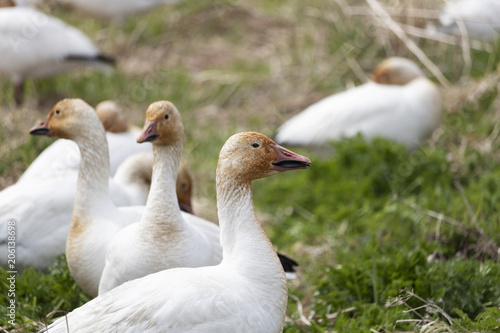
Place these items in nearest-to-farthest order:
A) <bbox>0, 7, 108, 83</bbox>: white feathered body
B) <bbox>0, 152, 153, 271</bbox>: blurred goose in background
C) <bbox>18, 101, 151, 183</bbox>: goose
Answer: <bbox>0, 152, 153, 271</bbox>: blurred goose in background < <bbox>18, 101, 151, 183</bbox>: goose < <bbox>0, 7, 108, 83</bbox>: white feathered body

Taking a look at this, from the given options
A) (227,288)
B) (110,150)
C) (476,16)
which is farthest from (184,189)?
(476,16)

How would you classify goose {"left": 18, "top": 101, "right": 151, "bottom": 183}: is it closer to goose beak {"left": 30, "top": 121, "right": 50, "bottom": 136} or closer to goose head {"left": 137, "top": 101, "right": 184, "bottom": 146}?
goose beak {"left": 30, "top": 121, "right": 50, "bottom": 136}

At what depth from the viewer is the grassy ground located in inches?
153

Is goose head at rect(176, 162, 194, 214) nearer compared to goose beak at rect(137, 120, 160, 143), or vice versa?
goose beak at rect(137, 120, 160, 143)

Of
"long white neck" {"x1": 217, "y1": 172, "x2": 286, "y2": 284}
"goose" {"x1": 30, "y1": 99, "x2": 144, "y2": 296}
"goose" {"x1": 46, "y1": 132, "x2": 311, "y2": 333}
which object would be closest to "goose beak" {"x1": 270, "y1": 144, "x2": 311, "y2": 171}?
"goose" {"x1": 46, "y1": 132, "x2": 311, "y2": 333}

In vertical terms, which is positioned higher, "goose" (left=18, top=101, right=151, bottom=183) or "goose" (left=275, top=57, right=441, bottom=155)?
"goose" (left=18, top=101, right=151, bottom=183)

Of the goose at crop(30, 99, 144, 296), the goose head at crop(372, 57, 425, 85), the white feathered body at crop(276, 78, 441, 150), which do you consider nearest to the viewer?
the goose at crop(30, 99, 144, 296)

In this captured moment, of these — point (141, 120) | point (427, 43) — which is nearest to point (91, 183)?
point (141, 120)

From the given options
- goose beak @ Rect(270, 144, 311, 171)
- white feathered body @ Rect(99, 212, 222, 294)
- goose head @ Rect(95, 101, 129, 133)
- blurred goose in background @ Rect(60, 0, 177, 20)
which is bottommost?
white feathered body @ Rect(99, 212, 222, 294)

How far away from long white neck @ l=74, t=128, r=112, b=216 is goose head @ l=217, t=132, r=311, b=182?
1.14m

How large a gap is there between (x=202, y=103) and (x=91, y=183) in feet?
15.5

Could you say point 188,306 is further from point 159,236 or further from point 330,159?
point 330,159

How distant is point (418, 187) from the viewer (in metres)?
6.02

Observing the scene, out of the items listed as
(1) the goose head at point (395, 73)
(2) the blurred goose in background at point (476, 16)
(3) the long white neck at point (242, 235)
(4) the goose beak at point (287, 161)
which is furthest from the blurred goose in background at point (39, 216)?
(2) the blurred goose in background at point (476, 16)
